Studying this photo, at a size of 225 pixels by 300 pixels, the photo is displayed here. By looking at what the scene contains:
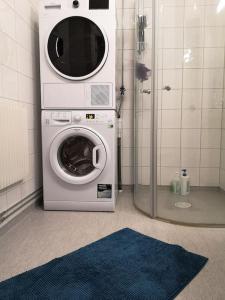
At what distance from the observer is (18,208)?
181 centimetres

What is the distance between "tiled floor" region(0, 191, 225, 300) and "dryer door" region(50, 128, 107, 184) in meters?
0.32

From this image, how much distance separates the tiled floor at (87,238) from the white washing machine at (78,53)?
89 cm

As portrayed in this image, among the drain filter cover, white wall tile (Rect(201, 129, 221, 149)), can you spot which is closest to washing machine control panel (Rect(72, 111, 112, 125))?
the drain filter cover

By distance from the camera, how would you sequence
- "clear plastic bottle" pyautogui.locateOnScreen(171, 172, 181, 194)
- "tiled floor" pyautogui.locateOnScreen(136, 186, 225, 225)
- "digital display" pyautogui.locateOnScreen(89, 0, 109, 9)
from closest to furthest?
1. "tiled floor" pyautogui.locateOnScreen(136, 186, 225, 225)
2. "digital display" pyautogui.locateOnScreen(89, 0, 109, 9)
3. "clear plastic bottle" pyautogui.locateOnScreen(171, 172, 181, 194)

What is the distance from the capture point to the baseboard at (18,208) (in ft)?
5.24

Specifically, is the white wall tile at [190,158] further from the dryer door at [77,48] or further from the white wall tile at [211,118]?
the dryer door at [77,48]

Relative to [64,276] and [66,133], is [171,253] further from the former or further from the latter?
[66,133]

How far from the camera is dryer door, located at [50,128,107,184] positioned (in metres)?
1.91

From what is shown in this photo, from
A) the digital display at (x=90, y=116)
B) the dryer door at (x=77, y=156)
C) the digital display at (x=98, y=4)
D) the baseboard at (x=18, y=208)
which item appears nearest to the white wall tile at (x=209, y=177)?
the dryer door at (x=77, y=156)

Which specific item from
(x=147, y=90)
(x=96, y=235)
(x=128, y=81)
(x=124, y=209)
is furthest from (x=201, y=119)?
(x=96, y=235)

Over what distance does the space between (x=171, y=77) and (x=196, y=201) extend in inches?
45.5

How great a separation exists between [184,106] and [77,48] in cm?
114

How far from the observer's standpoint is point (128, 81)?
2553 millimetres

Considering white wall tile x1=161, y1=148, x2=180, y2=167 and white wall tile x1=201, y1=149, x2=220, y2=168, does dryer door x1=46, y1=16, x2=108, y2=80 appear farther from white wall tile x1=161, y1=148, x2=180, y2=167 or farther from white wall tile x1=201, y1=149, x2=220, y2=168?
white wall tile x1=201, y1=149, x2=220, y2=168
